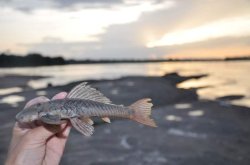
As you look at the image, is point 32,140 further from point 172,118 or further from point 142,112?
point 172,118

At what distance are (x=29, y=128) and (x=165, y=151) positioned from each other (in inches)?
532

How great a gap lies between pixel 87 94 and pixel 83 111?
0.12m

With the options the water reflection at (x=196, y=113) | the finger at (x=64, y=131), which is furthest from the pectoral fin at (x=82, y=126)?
the water reflection at (x=196, y=113)

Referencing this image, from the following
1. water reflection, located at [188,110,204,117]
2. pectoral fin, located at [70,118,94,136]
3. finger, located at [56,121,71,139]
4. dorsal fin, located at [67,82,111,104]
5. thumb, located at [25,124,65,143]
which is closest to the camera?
pectoral fin, located at [70,118,94,136]

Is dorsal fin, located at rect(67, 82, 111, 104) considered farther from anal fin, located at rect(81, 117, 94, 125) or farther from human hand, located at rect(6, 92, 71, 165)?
human hand, located at rect(6, 92, 71, 165)

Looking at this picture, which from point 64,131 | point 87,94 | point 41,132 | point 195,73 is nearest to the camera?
point 87,94

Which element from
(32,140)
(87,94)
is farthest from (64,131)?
(87,94)

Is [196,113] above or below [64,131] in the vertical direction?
below

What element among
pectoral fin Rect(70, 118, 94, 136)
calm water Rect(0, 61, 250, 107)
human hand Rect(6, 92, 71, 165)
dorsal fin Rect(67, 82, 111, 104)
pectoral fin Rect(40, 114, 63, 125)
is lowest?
calm water Rect(0, 61, 250, 107)

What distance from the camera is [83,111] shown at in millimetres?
3076

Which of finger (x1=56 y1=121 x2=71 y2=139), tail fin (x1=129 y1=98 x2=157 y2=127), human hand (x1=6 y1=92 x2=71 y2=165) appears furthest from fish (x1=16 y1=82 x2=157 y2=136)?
finger (x1=56 y1=121 x2=71 y2=139)

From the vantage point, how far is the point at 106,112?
3.07 metres

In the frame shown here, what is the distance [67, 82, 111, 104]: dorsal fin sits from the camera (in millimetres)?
3092

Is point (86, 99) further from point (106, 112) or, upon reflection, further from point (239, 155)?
point (239, 155)
